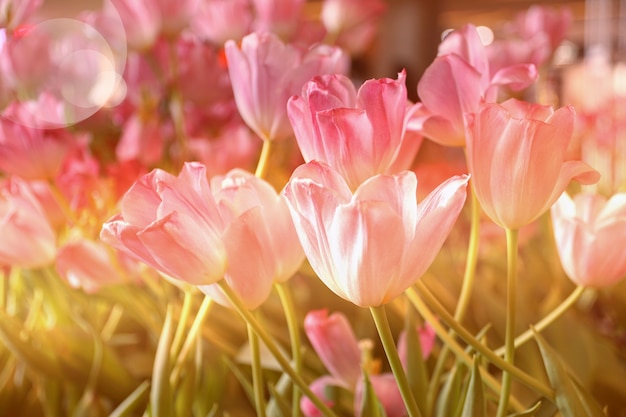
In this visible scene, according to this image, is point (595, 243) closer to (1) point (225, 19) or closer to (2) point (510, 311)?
(2) point (510, 311)

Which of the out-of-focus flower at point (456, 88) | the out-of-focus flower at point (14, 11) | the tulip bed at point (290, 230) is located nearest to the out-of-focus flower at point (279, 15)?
the tulip bed at point (290, 230)

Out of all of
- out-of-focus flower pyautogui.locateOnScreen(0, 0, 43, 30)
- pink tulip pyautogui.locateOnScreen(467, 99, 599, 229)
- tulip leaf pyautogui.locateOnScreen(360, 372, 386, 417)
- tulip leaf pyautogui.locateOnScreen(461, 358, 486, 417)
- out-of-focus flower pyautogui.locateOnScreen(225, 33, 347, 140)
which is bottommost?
tulip leaf pyautogui.locateOnScreen(360, 372, 386, 417)

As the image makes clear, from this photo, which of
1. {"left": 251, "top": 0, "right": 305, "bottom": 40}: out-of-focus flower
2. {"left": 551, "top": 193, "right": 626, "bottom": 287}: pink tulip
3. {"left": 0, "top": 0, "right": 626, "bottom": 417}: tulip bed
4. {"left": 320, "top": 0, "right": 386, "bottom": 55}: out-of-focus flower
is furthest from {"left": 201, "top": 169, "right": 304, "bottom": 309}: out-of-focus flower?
{"left": 320, "top": 0, "right": 386, "bottom": 55}: out-of-focus flower

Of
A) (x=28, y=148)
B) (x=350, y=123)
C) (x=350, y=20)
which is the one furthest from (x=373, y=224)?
(x=350, y=20)

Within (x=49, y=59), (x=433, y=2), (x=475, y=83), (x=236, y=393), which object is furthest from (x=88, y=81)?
(x=433, y=2)

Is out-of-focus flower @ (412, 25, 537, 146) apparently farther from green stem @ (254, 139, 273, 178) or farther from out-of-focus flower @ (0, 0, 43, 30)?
out-of-focus flower @ (0, 0, 43, 30)

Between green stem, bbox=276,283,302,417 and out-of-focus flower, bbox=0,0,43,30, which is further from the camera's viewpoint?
out-of-focus flower, bbox=0,0,43,30

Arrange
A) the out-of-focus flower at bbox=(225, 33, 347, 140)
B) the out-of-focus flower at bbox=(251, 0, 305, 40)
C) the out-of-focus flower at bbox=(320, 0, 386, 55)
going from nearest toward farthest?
the out-of-focus flower at bbox=(225, 33, 347, 140)
the out-of-focus flower at bbox=(251, 0, 305, 40)
the out-of-focus flower at bbox=(320, 0, 386, 55)
